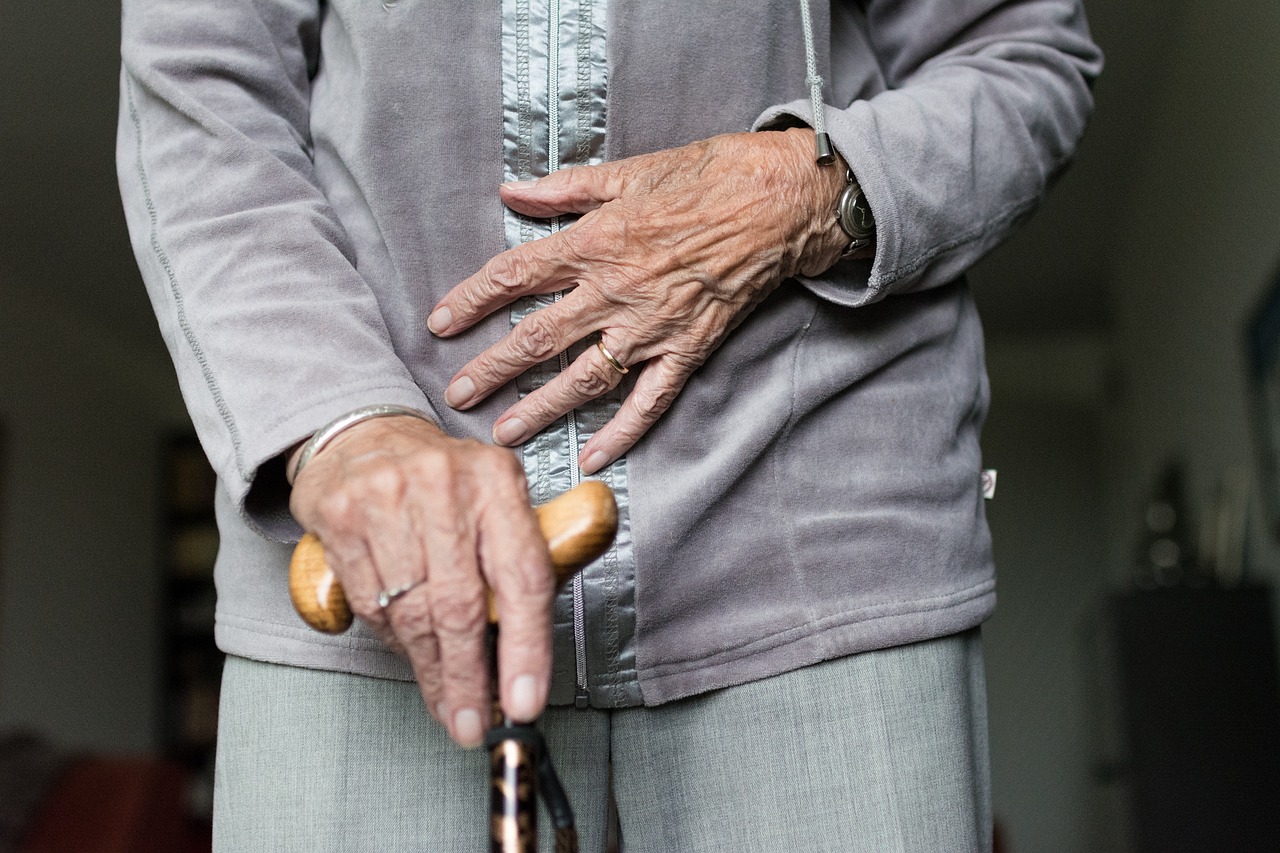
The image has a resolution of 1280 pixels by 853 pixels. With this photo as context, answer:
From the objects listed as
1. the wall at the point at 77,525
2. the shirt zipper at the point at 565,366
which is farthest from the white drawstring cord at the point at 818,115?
the wall at the point at 77,525

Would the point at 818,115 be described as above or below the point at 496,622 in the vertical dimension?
above

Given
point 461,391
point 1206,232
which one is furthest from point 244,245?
point 1206,232

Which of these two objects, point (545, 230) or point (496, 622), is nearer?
point (496, 622)

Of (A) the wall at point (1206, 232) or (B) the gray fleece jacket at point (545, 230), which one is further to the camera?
(A) the wall at point (1206, 232)

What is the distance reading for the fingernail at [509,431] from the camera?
670 millimetres

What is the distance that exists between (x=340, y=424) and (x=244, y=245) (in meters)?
0.15

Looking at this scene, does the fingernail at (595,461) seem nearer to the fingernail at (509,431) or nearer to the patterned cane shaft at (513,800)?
the fingernail at (509,431)

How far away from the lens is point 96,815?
3.79 meters

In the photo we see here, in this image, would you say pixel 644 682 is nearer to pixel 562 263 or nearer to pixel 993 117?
pixel 562 263

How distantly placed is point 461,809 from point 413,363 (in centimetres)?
29

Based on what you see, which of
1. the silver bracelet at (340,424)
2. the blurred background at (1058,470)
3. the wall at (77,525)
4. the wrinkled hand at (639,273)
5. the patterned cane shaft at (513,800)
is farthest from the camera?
the wall at (77,525)

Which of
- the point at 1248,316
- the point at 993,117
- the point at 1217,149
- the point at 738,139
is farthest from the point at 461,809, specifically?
the point at 1217,149

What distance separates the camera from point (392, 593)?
18.6 inches

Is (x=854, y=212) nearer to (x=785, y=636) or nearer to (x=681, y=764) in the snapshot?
(x=785, y=636)
